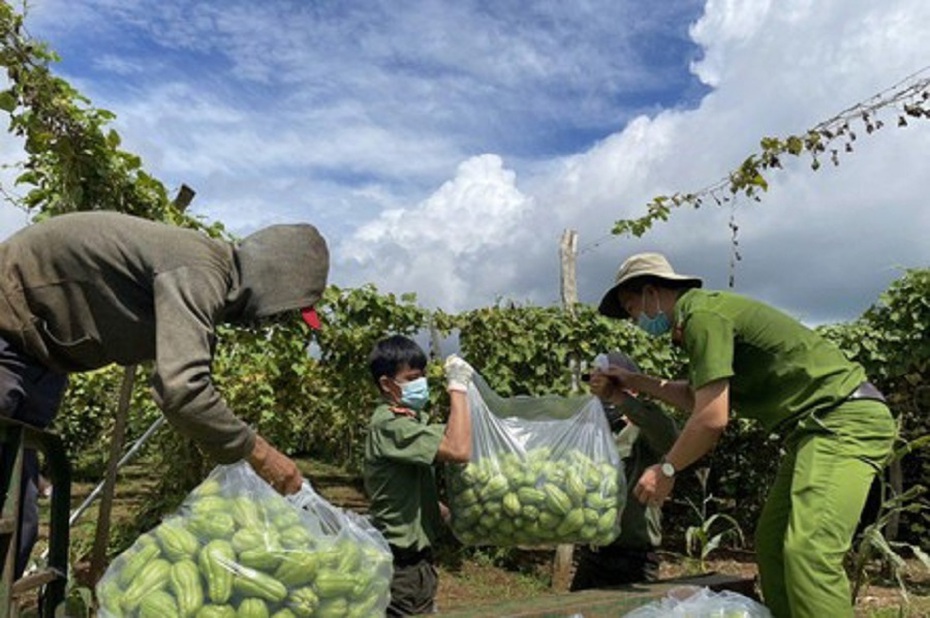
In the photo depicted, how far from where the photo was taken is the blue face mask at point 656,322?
317cm

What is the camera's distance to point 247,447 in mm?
2332

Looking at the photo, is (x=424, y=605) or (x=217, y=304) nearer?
(x=217, y=304)

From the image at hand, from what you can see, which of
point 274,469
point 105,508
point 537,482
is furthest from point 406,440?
point 105,508

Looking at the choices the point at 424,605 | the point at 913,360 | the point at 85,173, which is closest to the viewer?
the point at 424,605

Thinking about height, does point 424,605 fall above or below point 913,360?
below

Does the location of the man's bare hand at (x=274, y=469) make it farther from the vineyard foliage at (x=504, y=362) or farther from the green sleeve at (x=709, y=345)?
the vineyard foliage at (x=504, y=362)

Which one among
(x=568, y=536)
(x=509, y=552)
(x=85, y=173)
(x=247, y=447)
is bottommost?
(x=509, y=552)

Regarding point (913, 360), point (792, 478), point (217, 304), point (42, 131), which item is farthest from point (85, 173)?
point (913, 360)

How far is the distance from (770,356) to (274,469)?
1.59 metres

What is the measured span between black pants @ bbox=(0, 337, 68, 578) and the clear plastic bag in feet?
5.42

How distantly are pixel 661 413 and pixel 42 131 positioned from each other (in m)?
3.36

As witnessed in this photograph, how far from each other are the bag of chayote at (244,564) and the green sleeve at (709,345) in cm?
111

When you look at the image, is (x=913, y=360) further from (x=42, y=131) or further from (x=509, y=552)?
(x=42, y=131)

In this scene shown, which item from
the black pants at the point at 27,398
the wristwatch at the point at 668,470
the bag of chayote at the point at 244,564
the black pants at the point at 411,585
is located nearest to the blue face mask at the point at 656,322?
the wristwatch at the point at 668,470
